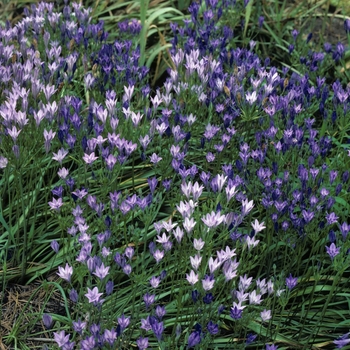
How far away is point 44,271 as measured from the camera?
10.4ft

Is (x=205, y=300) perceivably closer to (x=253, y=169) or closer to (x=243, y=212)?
(x=243, y=212)

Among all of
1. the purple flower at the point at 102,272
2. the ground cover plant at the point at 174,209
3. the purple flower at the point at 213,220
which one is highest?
the purple flower at the point at 213,220

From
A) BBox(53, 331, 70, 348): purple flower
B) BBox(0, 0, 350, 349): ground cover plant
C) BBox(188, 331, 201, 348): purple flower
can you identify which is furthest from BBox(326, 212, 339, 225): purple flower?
BBox(53, 331, 70, 348): purple flower

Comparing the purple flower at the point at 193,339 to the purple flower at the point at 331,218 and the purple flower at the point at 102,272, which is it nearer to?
the purple flower at the point at 102,272

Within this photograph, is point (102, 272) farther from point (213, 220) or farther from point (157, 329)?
point (213, 220)

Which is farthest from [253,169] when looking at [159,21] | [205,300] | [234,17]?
[159,21]

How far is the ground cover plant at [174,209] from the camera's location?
2.71m

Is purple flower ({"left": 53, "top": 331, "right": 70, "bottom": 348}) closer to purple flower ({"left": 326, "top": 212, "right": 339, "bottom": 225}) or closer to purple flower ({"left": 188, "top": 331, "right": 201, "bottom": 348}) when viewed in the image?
purple flower ({"left": 188, "top": 331, "right": 201, "bottom": 348})

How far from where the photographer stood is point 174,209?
3.30 meters

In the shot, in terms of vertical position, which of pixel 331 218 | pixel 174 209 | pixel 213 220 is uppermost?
pixel 213 220

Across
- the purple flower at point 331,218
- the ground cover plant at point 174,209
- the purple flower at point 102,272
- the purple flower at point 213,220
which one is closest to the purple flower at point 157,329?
the ground cover plant at point 174,209

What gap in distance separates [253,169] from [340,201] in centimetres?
50

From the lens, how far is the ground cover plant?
271cm

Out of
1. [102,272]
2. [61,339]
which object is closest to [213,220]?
[102,272]
